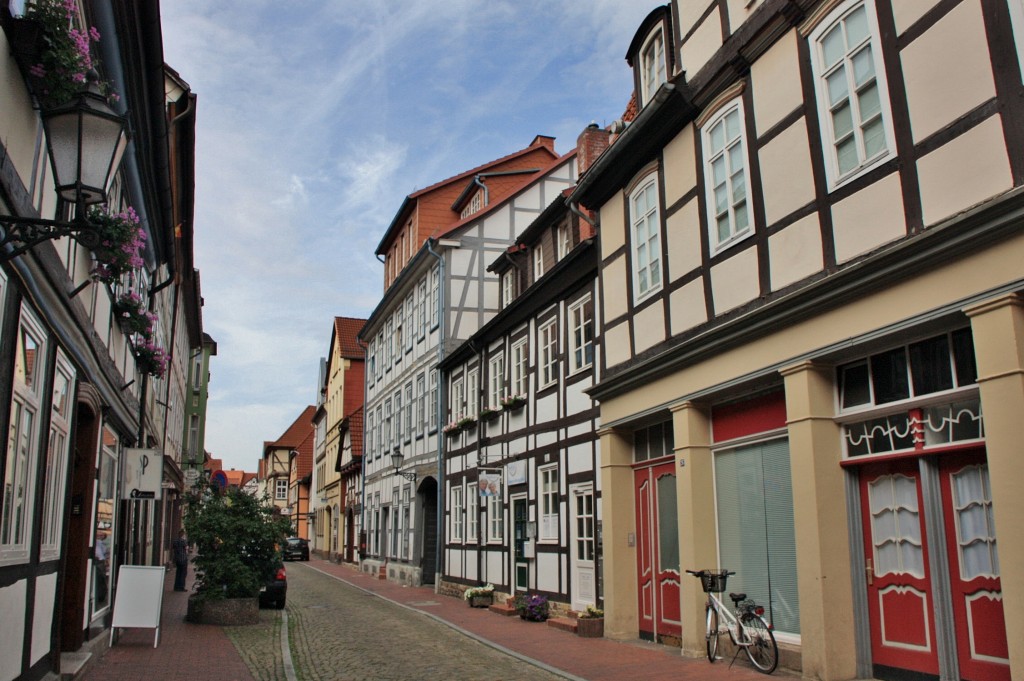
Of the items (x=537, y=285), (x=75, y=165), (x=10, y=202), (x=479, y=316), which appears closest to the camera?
(x=75, y=165)

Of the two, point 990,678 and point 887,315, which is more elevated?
point 887,315

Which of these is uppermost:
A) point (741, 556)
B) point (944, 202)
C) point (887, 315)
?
point (944, 202)

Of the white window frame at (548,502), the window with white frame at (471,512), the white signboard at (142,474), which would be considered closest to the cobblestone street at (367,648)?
the white signboard at (142,474)

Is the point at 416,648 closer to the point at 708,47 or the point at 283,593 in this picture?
the point at 283,593

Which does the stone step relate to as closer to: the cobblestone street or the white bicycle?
the cobblestone street

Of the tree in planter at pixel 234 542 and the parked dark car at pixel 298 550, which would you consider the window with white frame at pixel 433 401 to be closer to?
the tree in planter at pixel 234 542

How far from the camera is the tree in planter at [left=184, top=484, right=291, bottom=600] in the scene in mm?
15992

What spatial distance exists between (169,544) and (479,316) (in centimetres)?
1513

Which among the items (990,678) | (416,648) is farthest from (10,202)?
(416,648)

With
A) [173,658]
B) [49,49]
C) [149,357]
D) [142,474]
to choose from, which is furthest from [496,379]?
[49,49]

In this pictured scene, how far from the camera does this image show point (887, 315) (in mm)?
7910

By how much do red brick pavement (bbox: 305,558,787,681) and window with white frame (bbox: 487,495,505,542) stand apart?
6.39 feet

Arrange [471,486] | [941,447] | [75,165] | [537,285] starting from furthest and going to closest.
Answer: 1. [471,486]
2. [537,285]
3. [941,447]
4. [75,165]

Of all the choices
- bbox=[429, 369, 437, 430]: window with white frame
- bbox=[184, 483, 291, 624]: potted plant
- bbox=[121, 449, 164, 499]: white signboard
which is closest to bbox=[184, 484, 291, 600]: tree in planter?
bbox=[184, 483, 291, 624]: potted plant
